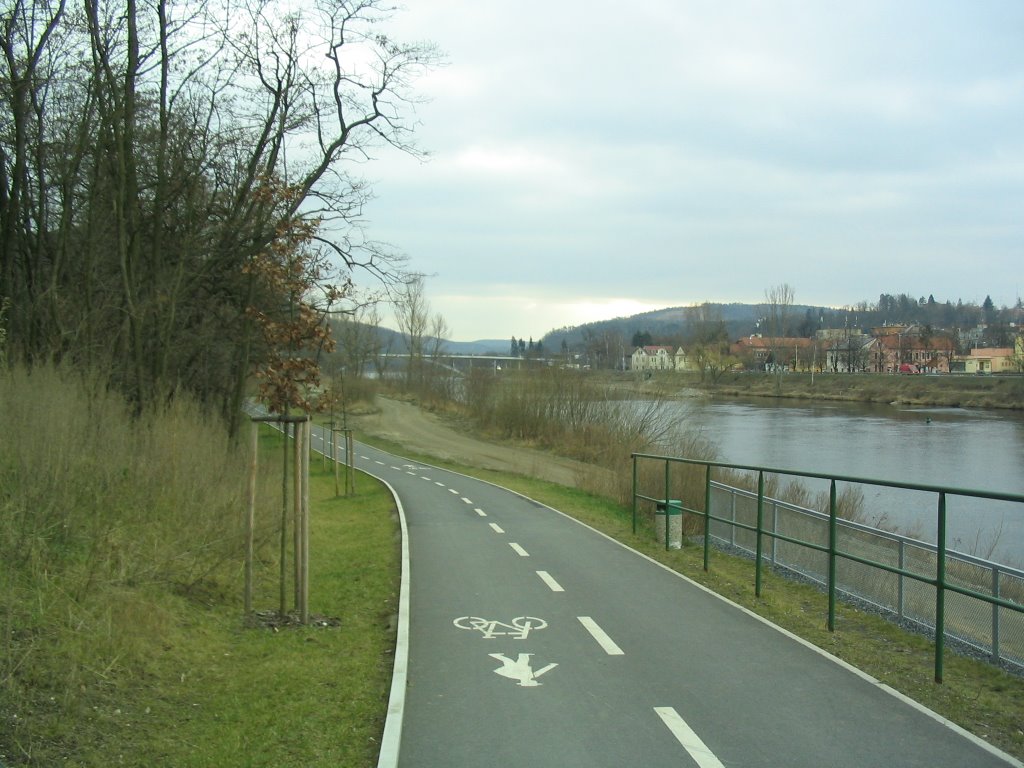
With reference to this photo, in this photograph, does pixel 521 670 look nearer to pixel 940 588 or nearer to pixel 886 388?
pixel 940 588

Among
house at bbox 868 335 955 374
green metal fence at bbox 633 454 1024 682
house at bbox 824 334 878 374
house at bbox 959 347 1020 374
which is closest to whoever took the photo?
green metal fence at bbox 633 454 1024 682

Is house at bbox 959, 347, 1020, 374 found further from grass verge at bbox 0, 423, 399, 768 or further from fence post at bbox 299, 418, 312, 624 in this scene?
grass verge at bbox 0, 423, 399, 768

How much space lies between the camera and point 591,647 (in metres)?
8.09

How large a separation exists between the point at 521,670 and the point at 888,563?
6076 millimetres

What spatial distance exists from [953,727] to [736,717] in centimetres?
144

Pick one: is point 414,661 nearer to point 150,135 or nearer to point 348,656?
point 348,656

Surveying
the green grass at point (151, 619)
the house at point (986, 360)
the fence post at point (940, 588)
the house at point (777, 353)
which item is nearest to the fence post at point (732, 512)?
the green grass at point (151, 619)

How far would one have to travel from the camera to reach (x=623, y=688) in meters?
6.82

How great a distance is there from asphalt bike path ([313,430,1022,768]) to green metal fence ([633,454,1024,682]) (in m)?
1.04

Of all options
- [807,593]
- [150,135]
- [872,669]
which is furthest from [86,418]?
[150,135]

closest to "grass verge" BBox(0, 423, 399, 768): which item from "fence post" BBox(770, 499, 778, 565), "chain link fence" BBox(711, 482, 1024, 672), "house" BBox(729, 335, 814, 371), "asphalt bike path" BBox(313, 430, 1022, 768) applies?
"asphalt bike path" BBox(313, 430, 1022, 768)

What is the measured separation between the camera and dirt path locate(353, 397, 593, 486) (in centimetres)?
4283

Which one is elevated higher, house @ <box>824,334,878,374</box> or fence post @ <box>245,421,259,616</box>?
house @ <box>824,334,878,374</box>

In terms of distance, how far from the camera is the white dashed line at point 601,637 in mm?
7949
